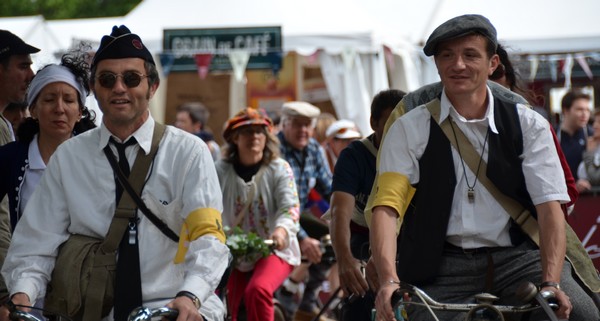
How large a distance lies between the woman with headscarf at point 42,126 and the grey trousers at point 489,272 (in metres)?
2.51

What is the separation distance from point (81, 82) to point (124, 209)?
1.88 m

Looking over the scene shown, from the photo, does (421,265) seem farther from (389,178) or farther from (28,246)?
(28,246)

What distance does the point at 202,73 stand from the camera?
61.0 ft

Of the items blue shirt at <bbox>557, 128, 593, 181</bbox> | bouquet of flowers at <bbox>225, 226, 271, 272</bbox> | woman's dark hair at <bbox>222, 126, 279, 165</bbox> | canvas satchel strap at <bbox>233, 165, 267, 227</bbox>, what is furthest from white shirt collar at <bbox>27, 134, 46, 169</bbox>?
blue shirt at <bbox>557, 128, 593, 181</bbox>

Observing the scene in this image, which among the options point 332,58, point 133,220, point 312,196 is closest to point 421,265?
point 133,220

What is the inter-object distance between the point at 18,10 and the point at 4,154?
3517 centimetres

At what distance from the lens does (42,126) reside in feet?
22.7

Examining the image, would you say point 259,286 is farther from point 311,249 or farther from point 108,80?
point 108,80

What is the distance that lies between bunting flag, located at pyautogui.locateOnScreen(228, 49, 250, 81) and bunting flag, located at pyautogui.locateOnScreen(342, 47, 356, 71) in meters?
1.49

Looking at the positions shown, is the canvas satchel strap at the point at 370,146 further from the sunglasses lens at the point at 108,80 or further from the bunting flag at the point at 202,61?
the bunting flag at the point at 202,61

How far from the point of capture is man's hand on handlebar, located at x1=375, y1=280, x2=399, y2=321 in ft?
16.6

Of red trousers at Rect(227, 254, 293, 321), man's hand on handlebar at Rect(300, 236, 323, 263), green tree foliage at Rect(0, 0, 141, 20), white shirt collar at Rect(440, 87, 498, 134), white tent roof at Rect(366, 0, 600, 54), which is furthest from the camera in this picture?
green tree foliage at Rect(0, 0, 141, 20)

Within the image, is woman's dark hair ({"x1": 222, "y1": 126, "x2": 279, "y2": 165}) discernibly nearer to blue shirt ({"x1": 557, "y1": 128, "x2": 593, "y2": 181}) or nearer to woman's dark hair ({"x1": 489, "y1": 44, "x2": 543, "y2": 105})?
woman's dark hair ({"x1": 489, "y1": 44, "x2": 543, "y2": 105})

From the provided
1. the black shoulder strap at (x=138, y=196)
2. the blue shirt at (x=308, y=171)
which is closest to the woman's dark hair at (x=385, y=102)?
the black shoulder strap at (x=138, y=196)
